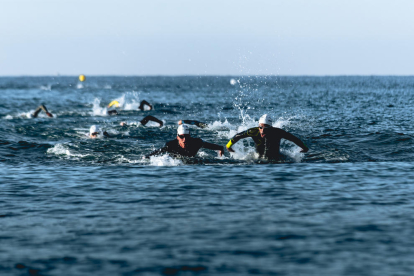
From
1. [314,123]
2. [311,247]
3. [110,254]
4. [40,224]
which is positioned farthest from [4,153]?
[314,123]

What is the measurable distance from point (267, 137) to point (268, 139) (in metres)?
0.08

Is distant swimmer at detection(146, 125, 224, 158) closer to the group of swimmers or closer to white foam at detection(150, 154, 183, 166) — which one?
the group of swimmers

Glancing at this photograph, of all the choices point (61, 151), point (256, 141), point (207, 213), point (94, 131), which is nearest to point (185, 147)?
point (256, 141)

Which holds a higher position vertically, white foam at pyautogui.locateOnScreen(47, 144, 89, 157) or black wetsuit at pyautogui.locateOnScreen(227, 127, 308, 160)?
black wetsuit at pyautogui.locateOnScreen(227, 127, 308, 160)

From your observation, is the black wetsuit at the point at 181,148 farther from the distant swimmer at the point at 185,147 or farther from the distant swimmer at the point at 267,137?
the distant swimmer at the point at 267,137

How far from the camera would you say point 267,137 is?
1545cm

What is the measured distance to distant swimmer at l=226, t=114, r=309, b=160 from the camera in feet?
50.1

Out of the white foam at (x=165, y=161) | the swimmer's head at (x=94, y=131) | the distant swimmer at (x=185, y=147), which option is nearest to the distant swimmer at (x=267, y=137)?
the distant swimmer at (x=185, y=147)

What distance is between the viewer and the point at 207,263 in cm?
691

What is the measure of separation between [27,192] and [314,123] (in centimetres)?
2124

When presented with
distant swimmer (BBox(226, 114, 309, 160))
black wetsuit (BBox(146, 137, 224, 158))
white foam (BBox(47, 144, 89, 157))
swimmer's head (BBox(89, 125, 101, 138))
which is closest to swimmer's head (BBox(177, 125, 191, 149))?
black wetsuit (BBox(146, 137, 224, 158))

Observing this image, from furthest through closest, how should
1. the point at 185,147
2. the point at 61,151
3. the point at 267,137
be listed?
the point at 61,151 → the point at 185,147 → the point at 267,137

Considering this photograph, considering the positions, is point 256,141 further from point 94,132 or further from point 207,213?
point 94,132

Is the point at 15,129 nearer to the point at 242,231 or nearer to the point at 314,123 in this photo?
the point at 314,123
